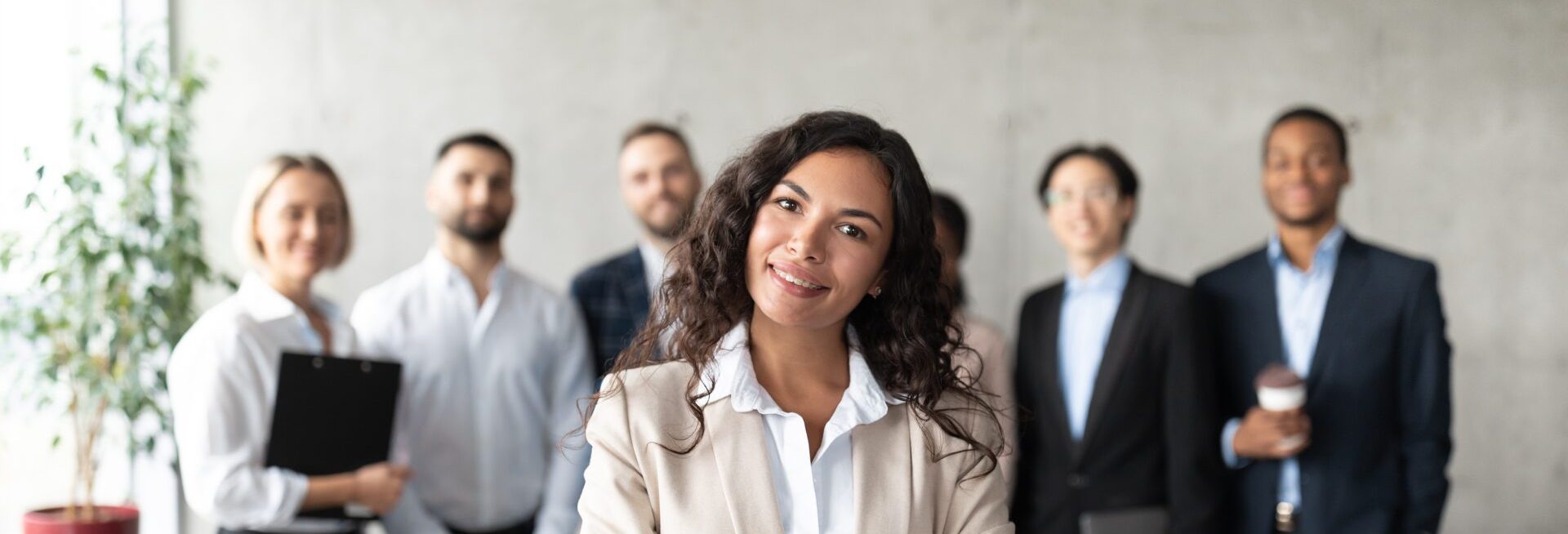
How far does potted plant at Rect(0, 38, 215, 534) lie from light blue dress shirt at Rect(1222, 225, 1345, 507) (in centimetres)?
350

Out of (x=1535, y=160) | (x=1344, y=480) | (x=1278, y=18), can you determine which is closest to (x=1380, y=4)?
(x=1278, y=18)

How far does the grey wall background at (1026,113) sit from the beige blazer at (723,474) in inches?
128

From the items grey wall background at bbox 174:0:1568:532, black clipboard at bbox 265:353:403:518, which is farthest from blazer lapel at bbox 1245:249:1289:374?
black clipboard at bbox 265:353:403:518

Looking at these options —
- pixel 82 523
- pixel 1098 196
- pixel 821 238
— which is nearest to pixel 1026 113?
pixel 1098 196

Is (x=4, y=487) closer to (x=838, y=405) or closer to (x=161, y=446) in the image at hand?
(x=161, y=446)

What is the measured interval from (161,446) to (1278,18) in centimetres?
476

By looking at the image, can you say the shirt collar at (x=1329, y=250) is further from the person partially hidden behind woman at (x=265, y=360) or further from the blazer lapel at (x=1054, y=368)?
the person partially hidden behind woman at (x=265, y=360)

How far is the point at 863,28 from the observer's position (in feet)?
17.3

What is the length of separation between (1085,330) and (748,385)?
2.10 meters

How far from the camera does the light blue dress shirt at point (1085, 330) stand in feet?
12.4

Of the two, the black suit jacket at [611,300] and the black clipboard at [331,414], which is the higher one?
the black suit jacket at [611,300]

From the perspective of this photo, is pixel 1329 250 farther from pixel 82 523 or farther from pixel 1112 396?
pixel 82 523

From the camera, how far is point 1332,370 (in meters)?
3.59

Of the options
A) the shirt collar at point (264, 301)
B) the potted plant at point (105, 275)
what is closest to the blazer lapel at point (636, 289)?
the shirt collar at point (264, 301)
